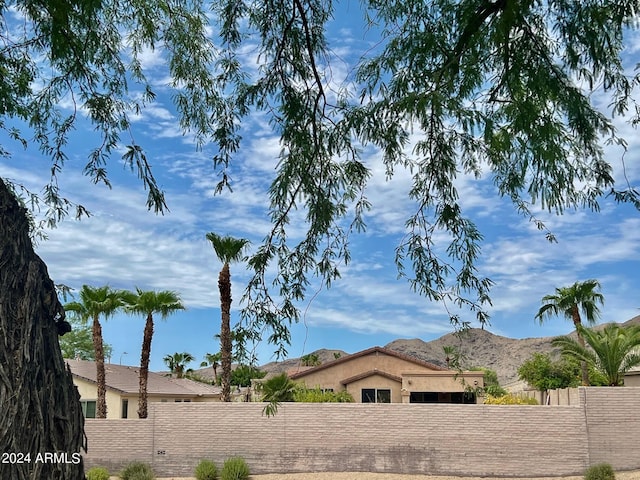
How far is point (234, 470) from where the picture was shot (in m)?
17.9

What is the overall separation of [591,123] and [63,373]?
425cm

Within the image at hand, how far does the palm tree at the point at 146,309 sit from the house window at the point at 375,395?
9.91m

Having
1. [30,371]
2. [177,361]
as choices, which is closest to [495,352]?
[177,361]

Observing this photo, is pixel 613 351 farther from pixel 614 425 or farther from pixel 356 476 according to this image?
pixel 356 476

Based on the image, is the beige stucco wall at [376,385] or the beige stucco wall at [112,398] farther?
the beige stucco wall at [376,385]

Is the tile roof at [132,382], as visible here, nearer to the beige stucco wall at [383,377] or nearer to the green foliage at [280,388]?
the beige stucco wall at [383,377]

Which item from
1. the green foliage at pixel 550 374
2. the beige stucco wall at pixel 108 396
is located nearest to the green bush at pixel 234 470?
the beige stucco wall at pixel 108 396

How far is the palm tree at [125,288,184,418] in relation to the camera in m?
26.7

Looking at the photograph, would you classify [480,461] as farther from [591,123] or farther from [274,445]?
[591,123]

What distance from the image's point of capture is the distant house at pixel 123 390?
28516 millimetres

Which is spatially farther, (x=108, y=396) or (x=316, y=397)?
(x=108, y=396)

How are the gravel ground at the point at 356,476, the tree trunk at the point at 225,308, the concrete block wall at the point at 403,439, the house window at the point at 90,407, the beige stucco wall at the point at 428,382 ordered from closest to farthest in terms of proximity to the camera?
the gravel ground at the point at 356,476 → the concrete block wall at the point at 403,439 → the tree trunk at the point at 225,308 → the house window at the point at 90,407 → the beige stucco wall at the point at 428,382

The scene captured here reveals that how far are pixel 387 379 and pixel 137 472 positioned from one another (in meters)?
15.2

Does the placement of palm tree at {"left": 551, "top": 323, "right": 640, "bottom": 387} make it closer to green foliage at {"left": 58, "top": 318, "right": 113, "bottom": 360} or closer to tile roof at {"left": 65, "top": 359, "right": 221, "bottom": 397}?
tile roof at {"left": 65, "top": 359, "right": 221, "bottom": 397}
